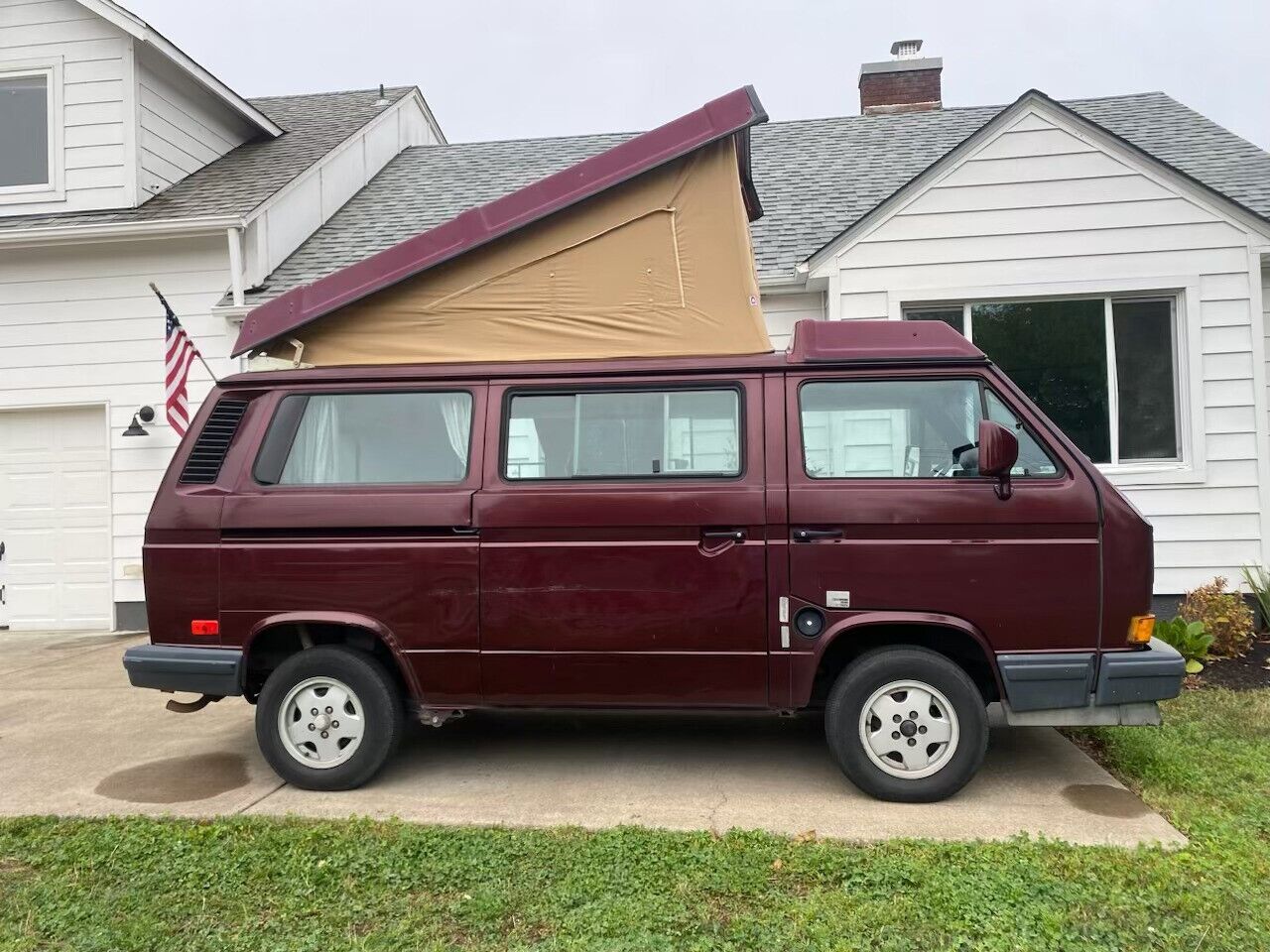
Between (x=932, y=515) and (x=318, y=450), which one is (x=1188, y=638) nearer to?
(x=932, y=515)

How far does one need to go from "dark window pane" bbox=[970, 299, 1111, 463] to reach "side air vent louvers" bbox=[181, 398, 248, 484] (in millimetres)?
6069

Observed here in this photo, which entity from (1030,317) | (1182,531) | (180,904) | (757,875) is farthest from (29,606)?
(1182,531)

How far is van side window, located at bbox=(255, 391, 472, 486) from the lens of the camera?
4367 millimetres

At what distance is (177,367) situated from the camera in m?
8.30

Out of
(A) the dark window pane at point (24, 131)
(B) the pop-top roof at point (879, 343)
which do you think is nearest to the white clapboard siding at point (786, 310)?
(B) the pop-top roof at point (879, 343)

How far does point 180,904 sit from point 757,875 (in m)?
2.15

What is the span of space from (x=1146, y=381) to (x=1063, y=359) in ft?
2.37

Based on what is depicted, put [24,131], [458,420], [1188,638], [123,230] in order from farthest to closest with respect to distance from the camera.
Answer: [24,131]
[123,230]
[1188,638]
[458,420]

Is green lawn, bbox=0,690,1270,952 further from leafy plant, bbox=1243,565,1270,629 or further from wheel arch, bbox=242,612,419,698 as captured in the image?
leafy plant, bbox=1243,565,1270,629

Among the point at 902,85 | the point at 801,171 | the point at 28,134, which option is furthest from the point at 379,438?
the point at 902,85

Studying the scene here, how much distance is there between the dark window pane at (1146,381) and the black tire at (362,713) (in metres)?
6.45

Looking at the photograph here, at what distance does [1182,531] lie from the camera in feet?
23.9

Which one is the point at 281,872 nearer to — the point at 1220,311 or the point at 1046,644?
the point at 1046,644

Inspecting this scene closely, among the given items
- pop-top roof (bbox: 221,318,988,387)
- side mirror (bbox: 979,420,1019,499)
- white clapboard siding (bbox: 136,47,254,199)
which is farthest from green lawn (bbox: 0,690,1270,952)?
white clapboard siding (bbox: 136,47,254,199)
